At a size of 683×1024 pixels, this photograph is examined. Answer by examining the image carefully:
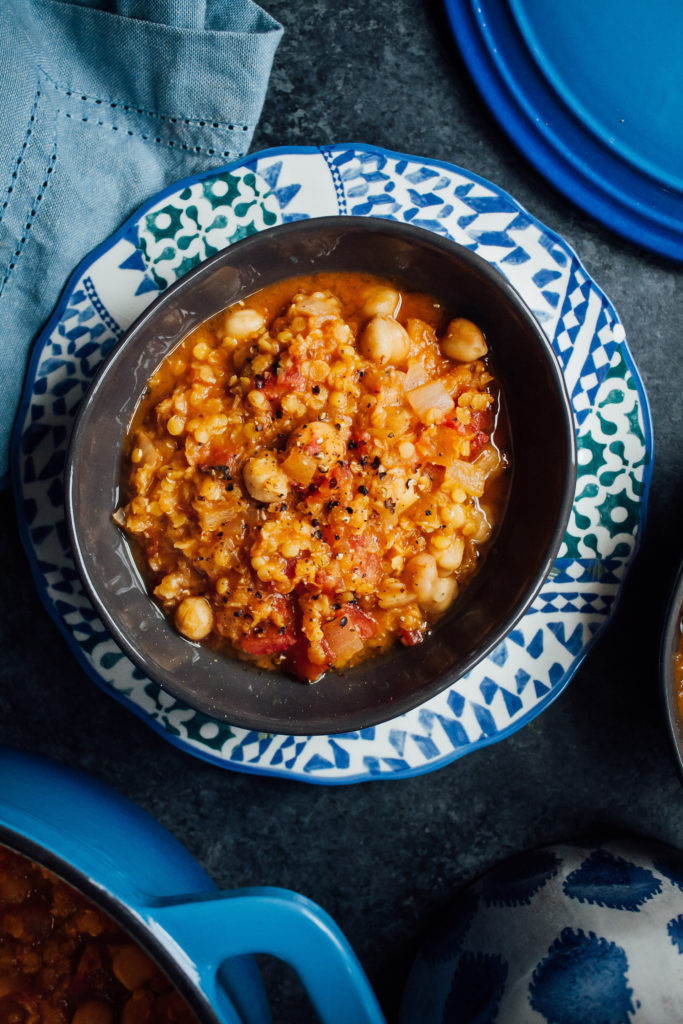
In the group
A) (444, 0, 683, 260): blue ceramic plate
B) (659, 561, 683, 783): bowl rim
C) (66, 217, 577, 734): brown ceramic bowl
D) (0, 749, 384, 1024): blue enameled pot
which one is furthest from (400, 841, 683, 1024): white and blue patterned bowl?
(444, 0, 683, 260): blue ceramic plate

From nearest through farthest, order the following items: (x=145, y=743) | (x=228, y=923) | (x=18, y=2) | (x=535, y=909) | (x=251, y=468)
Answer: (x=228, y=923) → (x=251, y=468) → (x=18, y=2) → (x=535, y=909) → (x=145, y=743)

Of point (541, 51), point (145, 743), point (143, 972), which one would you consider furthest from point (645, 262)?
point (143, 972)

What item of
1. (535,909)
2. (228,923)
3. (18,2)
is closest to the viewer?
(228,923)

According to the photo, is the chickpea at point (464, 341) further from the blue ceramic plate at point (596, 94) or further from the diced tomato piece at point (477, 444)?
the blue ceramic plate at point (596, 94)

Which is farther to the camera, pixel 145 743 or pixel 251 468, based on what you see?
pixel 145 743

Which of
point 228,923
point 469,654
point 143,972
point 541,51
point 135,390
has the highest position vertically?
point 541,51

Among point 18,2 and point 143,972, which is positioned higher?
point 18,2

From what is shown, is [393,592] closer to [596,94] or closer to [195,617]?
[195,617]

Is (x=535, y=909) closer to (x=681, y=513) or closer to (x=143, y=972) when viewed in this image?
(x=143, y=972)
